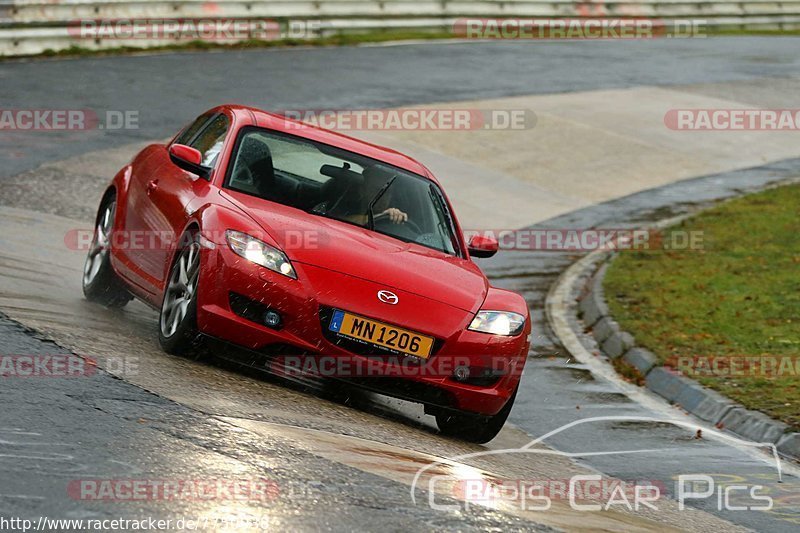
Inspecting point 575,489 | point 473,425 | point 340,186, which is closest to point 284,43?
point 340,186

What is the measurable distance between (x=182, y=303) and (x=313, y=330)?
2.81ft

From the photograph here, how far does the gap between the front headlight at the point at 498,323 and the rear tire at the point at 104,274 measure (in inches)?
117

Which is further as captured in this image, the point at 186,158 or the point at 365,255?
the point at 186,158

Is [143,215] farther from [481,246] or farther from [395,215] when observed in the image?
[481,246]

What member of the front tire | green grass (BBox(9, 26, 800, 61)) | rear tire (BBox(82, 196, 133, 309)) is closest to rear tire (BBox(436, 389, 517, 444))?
the front tire

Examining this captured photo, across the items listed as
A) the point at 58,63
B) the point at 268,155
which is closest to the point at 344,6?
the point at 58,63

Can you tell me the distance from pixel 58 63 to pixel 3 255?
39.0 ft

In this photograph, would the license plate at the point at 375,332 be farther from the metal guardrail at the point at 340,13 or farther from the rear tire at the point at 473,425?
the metal guardrail at the point at 340,13

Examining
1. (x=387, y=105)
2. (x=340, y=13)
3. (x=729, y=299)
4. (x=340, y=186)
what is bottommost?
(x=729, y=299)

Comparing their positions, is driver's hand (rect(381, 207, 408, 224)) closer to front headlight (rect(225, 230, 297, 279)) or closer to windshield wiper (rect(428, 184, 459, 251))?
windshield wiper (rect(428, 184, 459, 251))

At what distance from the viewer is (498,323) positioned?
7.83 meters

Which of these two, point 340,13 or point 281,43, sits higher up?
point 340,13

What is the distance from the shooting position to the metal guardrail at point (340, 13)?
22703 mm

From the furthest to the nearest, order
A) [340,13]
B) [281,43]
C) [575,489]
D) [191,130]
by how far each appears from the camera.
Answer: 1. [340,13]
2. [281,43]
3. [191,130]
4. [575,489]
